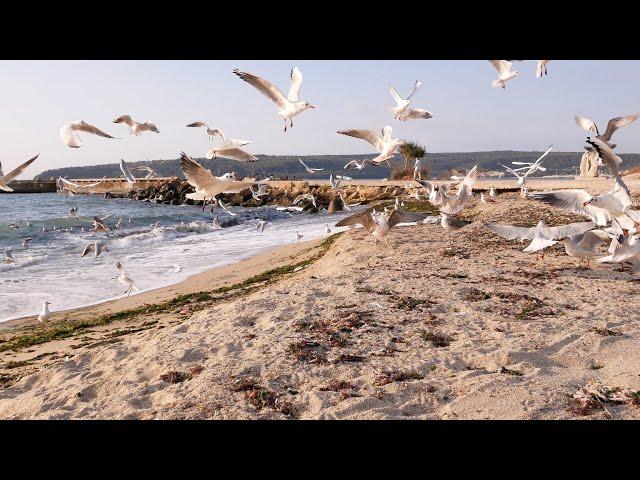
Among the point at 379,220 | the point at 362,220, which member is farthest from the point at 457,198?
the point at 362,220

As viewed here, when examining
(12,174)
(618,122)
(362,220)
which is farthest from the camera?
(362,220)

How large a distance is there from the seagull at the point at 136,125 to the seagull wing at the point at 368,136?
292 centimetres

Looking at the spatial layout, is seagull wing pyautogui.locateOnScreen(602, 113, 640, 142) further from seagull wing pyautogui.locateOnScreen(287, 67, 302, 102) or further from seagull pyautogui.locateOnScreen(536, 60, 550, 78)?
seagull wing pyautogui.locateOnScreen(287, 67, 302, 102)

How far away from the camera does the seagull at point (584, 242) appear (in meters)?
7.90

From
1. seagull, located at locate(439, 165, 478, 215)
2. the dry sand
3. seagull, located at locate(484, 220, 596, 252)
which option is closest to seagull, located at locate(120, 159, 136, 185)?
the dry sand

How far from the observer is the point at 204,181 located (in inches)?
250

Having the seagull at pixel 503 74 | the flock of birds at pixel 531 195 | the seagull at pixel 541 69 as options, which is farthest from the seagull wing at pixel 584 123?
the seagull at pixel 541 69

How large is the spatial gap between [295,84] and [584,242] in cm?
493

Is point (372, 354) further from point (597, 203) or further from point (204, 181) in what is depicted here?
point (597, 203)

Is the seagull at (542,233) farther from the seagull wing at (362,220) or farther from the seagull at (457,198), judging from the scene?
the seagull wing at (362,220)
